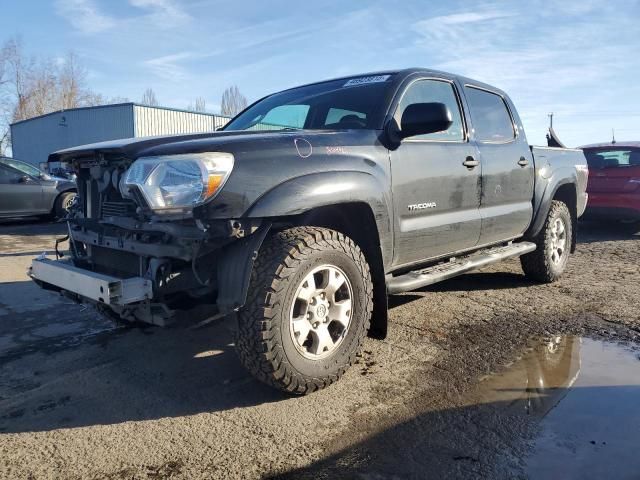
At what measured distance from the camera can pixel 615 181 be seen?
9164 millimetres

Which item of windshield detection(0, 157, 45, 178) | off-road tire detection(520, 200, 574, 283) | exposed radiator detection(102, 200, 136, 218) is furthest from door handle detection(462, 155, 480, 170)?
windshield detection(0, 157, 45, 178)

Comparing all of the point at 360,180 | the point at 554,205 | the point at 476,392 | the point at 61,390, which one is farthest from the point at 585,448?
the point at 554,205

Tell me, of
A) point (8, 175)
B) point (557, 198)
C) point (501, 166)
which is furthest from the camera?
point (8, 175)

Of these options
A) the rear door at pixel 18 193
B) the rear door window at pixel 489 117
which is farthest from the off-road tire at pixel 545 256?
the rear door at pixel 18 193

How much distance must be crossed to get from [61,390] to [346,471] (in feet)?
6.19

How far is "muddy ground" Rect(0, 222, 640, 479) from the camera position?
2412 millimetres

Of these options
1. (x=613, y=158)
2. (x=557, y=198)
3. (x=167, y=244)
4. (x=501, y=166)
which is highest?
(x=613, y=158)

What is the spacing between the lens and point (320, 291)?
10.2 feet

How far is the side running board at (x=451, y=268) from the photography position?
12.0 feet

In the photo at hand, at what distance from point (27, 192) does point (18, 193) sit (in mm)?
176

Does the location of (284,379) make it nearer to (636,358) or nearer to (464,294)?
(636,358)

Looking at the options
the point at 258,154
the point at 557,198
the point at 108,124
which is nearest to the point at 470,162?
the point at 258,154

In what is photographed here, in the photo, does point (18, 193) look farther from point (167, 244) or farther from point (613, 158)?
point (613, 158)

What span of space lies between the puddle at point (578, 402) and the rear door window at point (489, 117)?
190cm
